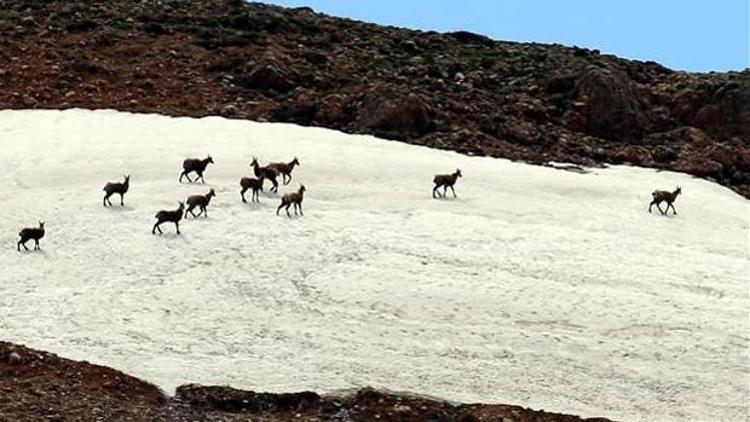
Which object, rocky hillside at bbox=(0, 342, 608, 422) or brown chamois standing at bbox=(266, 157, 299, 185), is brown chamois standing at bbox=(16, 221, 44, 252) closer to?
rocky hillside at bbox=(0, 342, 608, 422)

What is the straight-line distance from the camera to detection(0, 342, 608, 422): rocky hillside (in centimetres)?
1850

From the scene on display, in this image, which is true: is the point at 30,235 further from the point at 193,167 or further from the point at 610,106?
the point at 610,106

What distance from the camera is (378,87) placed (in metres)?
40.2

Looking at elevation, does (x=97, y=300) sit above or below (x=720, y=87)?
below

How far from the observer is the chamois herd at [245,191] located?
27484mm

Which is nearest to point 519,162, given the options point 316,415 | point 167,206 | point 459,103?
point 459,103

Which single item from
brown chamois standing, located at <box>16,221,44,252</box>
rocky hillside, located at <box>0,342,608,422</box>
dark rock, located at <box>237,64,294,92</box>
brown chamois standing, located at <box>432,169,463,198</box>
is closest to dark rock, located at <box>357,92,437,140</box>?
dark rock, located at <box>237,64,294,92</box>

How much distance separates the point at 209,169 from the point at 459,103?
1218 cm

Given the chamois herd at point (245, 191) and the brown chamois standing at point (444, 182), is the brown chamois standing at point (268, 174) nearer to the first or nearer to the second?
the chamois herd at point (245, 191)

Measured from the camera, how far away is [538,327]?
24.0m

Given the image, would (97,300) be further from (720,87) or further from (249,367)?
(720,87)

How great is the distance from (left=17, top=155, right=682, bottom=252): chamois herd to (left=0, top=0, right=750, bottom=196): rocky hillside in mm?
5203

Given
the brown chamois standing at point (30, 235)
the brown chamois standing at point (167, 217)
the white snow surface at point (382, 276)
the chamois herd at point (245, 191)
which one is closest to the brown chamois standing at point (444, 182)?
the chamois herd at point (245, 191)

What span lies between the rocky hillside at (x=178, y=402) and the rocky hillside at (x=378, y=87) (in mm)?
18312
